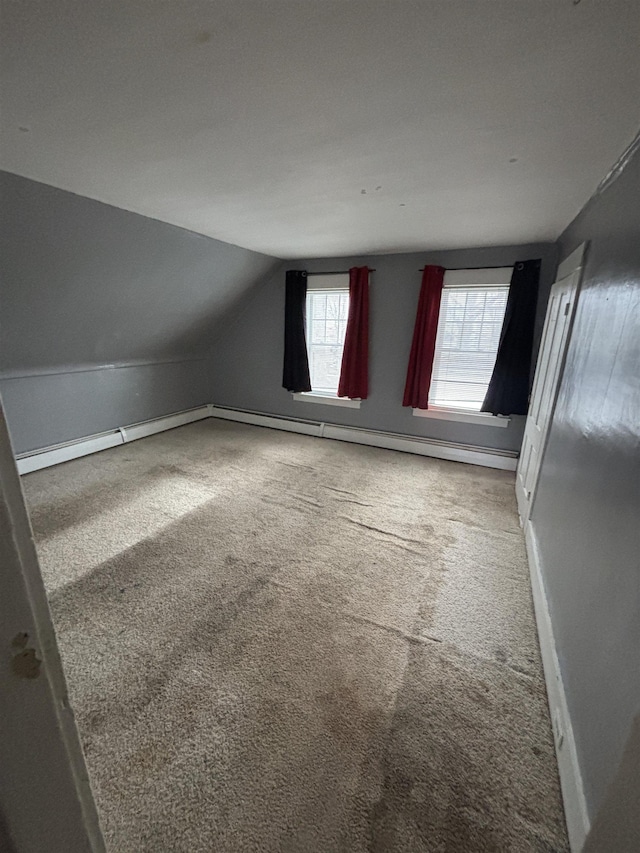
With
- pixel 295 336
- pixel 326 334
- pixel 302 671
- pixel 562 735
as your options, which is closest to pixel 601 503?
pixel 562 735

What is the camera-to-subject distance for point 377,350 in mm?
3865

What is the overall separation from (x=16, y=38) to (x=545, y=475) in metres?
2.79

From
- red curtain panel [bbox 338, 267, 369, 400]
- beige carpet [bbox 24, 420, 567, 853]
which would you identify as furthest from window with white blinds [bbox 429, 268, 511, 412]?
beige carpet [bbox 24, 420, 567, 853]

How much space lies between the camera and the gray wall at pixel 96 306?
6.97 ft

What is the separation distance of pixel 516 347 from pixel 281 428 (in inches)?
111

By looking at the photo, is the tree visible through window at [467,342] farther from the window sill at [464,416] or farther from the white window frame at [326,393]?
the white window frame at [326,393]

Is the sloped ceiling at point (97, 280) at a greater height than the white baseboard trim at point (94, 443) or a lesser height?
greater

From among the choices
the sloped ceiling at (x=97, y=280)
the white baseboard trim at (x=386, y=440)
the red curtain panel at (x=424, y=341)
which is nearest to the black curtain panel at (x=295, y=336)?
the sloped ceiling at (x=97, y=280)

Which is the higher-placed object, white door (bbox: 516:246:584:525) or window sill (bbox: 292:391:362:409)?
white door (bbox: 516:246:584:525)

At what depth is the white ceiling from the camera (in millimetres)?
873

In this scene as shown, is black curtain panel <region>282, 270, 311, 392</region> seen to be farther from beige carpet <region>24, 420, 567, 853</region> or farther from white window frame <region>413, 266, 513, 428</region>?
beige carpet <region>24, 420, 567, 853</region>

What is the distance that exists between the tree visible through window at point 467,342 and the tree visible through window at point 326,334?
3.64ft

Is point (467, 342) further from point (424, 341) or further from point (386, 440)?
point (386, 440)

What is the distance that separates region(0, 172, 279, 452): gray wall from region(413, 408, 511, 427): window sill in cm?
240
